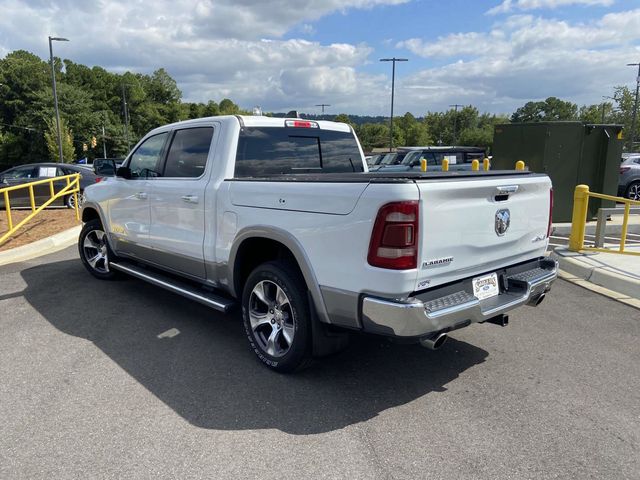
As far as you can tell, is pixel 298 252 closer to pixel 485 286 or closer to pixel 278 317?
pixel 278 317

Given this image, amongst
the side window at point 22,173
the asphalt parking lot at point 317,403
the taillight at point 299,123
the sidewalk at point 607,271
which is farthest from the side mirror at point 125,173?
the side window at point 22,173

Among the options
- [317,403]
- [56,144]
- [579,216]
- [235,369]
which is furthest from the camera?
[56,144]

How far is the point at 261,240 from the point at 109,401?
1561mm

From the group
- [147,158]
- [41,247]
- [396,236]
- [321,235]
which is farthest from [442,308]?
[41,247]

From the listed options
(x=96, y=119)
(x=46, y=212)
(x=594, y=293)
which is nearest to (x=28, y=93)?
(x=96, y=119)

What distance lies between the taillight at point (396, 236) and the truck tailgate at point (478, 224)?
6cm

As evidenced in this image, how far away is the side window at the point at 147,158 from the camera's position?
5.15m

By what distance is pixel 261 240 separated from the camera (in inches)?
151

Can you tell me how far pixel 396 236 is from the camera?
2.80m

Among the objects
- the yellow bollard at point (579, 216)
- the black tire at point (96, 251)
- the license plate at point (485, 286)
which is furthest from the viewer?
the yellow bollard at point (579, 216)

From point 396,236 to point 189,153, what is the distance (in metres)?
2.60

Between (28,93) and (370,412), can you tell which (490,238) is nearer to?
(370,412)

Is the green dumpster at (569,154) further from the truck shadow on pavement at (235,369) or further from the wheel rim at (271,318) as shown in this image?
the wheel rim at (271,318)

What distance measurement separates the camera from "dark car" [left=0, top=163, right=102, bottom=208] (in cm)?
1459
